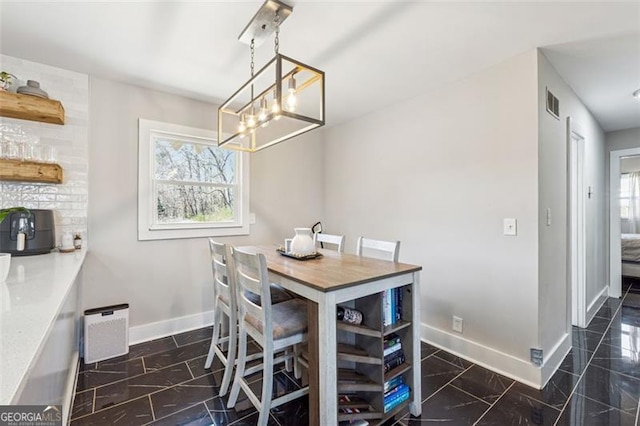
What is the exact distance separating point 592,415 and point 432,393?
91 centimetres

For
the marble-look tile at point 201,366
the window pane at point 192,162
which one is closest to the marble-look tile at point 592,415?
the marble-look tile at point 201,366

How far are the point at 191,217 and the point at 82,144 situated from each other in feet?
3.63

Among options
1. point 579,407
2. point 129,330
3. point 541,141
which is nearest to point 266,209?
point 129,330

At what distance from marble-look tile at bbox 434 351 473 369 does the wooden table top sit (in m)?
Result: 1.18

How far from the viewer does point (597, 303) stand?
359 cm

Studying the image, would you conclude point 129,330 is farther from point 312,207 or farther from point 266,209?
point 312,207

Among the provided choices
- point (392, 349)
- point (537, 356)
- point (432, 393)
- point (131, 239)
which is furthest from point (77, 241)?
point (537, 356)

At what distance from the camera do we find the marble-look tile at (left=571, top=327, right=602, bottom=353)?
261cm

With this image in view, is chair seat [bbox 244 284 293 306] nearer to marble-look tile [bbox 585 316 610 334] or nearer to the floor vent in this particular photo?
the floor vent

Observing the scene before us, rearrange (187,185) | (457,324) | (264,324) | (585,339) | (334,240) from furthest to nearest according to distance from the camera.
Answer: (187,185) < (585,339) < (334,240) < (457,324) < (264,324)

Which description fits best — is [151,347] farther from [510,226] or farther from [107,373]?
[510,226]

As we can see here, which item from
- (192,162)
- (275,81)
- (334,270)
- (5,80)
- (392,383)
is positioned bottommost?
(392,383)

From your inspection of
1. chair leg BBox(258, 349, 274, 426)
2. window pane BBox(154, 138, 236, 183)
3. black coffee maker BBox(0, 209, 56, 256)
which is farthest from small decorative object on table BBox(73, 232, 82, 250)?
chair leg BBox(258, 349, 274, 426)

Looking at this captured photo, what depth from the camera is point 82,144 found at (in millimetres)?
2463
